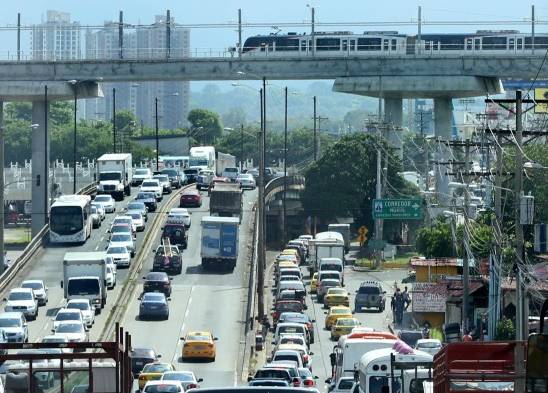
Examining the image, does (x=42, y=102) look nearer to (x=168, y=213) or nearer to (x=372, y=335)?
(x=168, y=213)

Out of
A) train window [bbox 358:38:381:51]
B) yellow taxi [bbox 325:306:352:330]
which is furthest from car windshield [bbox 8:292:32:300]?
train window [bbox 358:38:381:51]

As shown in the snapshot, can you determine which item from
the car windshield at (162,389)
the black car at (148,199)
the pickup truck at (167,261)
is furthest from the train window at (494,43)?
the car windshield at (162,389)

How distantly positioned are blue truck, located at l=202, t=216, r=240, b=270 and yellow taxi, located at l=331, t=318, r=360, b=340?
14033 mm

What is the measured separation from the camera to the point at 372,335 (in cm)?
4175

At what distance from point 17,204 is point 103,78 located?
51.2 m

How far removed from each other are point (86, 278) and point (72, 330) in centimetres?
1049

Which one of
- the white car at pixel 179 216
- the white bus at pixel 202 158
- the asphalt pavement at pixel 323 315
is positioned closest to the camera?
the asphalt pavement at pixel 323 315

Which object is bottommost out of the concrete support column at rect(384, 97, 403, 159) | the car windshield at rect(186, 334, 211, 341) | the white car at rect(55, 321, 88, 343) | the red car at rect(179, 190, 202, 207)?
the car windshield at rect(186, 334, 211, 341)

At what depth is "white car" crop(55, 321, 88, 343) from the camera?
5619 cm

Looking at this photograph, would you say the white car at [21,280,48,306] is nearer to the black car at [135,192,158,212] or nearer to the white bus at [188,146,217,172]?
the black car at [135,192,158,212]

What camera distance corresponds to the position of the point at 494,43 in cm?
11262

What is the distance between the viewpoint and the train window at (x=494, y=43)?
368ft

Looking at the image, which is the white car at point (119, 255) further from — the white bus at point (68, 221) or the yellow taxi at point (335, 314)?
the yellow taxi at point (335, 314)

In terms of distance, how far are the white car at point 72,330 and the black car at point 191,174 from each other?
64169mm
